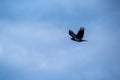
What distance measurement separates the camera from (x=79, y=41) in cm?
4425

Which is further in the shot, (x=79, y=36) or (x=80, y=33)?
(x=79, y=36)

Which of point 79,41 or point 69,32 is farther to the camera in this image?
point 69,32

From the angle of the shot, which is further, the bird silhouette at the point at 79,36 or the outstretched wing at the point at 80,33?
the bird silhouette at the point at 79,36

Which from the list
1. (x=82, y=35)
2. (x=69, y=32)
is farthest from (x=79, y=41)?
(x=69, y=32)

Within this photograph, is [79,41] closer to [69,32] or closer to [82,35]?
[82,35]

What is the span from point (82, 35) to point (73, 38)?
2.47 meters

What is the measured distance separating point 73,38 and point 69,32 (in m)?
1.74

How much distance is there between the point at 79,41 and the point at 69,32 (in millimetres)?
4145

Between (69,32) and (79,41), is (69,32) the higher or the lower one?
the higher one

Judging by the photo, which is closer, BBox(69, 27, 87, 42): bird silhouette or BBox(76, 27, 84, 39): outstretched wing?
BBox(76, 27, 84, 39): outstretched wing

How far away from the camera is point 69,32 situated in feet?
157

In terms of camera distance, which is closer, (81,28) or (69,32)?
(81,28)

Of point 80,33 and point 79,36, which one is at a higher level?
point 80,33

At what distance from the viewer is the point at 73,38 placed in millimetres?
46562
